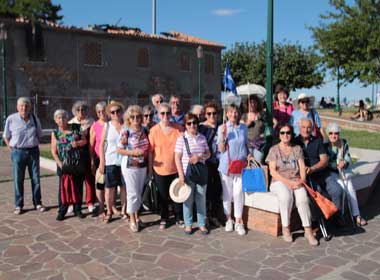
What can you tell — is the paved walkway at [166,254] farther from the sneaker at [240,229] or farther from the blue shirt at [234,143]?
the blue shirt at [234,143]

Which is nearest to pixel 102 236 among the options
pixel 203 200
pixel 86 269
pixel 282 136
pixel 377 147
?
pixel 86 269

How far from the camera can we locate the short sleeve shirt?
17.0ft

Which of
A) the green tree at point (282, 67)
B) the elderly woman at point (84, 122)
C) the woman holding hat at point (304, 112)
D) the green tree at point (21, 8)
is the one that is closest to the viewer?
the elderly woman at point (84, 122)

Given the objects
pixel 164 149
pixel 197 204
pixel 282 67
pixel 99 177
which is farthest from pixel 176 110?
pixel 282 67

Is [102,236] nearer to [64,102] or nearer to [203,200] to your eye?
[203,200]

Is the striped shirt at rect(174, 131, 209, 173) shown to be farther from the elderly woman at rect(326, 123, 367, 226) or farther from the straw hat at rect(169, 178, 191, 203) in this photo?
the elderly woman at rect(326, 123, 367, 226)

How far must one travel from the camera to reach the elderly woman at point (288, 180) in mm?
5012

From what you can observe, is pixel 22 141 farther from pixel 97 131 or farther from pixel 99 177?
pixel 99 177

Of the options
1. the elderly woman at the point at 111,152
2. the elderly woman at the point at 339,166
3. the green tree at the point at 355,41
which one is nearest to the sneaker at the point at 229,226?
the elderly woman at the point at 339,166

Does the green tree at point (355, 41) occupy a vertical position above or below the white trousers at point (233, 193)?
above

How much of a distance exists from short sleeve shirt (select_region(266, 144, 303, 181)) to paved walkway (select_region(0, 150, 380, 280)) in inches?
33.6

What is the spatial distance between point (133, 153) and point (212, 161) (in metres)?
1.14

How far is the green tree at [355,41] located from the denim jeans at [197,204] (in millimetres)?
22819

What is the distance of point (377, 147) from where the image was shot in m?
13.3
